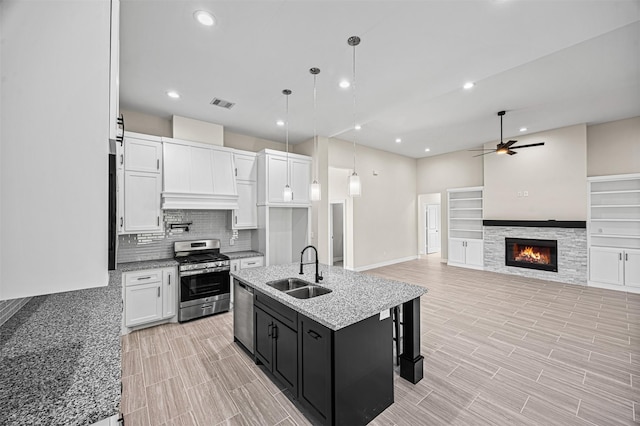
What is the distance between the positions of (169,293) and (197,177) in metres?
1.79

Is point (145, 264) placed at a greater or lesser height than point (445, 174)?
lesser

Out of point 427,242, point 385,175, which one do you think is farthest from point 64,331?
point 427,242

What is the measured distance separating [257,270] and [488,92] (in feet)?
13.6

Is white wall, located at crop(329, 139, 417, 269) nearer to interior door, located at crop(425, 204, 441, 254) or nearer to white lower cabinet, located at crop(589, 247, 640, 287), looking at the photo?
interior door, located at crop(425, 204, 441, 254)

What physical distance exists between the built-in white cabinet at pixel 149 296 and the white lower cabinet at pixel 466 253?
7.02 metres

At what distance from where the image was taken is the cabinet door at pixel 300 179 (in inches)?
198

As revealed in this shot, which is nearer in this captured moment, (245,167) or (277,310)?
(277,310)

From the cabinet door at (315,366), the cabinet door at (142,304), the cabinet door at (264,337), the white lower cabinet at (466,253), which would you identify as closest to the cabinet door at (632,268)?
the white lower cabinet at (466,253)

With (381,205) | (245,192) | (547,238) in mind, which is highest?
(245,192)

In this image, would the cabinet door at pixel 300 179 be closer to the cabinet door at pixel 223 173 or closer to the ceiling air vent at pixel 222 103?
the cabinet door at pixel 223 173

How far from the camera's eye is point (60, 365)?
1.14 m

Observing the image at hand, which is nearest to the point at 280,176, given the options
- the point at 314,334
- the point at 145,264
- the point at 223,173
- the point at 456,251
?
the point at 223,173

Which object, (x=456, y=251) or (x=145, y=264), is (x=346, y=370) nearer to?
(x=145, y=264)

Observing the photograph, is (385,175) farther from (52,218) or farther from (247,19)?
(52,218)
